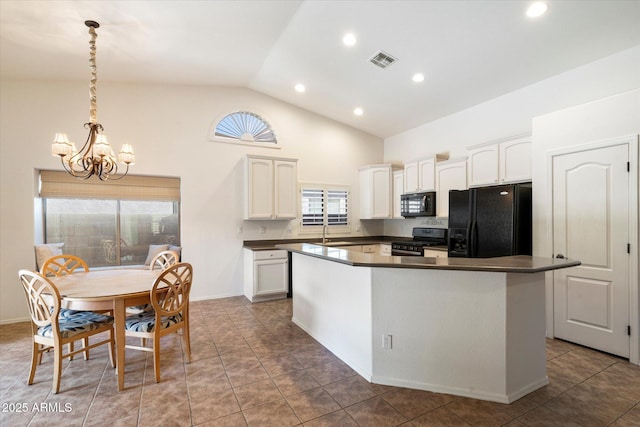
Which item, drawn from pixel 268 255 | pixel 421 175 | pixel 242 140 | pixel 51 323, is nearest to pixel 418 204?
pixel 421 175

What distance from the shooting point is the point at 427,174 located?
4949 mm

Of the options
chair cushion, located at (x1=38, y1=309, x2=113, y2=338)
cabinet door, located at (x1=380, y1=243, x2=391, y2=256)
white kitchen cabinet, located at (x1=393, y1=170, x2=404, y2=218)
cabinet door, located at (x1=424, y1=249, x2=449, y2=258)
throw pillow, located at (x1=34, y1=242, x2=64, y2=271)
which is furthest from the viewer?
white kitchen cabinet, located at (x1=393, y1=170, x2=404, y2=218)

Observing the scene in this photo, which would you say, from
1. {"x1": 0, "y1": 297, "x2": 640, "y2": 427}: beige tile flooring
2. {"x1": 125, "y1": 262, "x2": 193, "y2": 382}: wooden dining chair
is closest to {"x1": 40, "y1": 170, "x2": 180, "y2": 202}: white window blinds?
{"x1": 0, "y1": 297, "x2": 640, "y2": 427}: beige tile flooring

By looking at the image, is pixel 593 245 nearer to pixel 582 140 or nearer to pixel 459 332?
pixel 582 140

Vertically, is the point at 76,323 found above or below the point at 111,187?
below

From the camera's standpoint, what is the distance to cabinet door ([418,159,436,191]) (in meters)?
4.84

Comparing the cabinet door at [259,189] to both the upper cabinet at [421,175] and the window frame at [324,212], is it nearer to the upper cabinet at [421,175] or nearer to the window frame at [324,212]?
the window frame at [324,212]

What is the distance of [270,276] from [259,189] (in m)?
1.44

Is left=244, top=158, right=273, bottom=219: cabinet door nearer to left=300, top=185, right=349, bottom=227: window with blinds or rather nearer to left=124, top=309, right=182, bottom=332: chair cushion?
left=300, top=185, right=349, bottom=227: window with blinds

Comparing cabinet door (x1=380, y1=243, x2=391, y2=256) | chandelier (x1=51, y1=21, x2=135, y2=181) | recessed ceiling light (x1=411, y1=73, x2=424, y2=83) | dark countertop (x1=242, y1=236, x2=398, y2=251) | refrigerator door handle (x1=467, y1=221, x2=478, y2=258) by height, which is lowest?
cabinet door (x1=380, y1=243, x2=391, y2=256)

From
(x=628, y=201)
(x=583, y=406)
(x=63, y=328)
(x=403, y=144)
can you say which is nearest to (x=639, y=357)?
(x=583, y=406)

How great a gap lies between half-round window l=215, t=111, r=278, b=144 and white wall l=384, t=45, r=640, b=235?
2.64 metres

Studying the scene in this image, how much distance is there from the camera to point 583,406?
2.04 metres

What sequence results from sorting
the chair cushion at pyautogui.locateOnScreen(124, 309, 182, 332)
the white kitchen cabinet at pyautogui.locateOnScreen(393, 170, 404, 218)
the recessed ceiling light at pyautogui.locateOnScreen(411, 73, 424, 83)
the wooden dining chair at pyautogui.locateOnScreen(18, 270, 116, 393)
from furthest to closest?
the white kitchen cabinet at pyautogui.locateOnScreen(393, 170, 404, 218) → the recessed ceiling light at pyautogui.locateOnScreen(411, 73, 424, 83) → the chair cushion at pyautogui.locateOnScreen(124, 309, 182, 332) → the wooden dining chair at pyautogui.locateOnScreen(18, 270, 116, 393)
